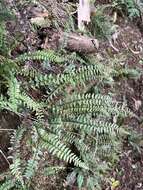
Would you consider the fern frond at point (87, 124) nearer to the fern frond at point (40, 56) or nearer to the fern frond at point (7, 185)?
the fern frond at point (40, 56)

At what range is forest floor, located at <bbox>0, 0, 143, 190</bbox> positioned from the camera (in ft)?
15.8

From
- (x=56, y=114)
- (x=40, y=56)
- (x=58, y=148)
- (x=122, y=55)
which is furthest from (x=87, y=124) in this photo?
(x=122, y=55)

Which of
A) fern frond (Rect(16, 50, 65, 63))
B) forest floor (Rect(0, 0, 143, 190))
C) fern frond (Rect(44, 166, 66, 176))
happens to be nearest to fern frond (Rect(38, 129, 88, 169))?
fern frond (Rect(44, 166, 66, 176))

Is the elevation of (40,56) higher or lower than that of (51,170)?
higher

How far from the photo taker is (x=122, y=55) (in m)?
6.36

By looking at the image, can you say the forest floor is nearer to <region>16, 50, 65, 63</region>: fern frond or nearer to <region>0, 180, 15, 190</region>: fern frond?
<region>16, 50, 65, 63</region>: fern frond

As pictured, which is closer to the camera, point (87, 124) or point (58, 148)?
point (58, 148)

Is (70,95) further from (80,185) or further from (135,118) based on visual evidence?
(135,118)

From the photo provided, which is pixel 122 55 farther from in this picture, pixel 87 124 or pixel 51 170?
pixel 51 170

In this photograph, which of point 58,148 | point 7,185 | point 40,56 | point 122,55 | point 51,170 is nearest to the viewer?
point 7,185

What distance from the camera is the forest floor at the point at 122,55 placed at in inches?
190

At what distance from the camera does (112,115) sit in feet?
18.4

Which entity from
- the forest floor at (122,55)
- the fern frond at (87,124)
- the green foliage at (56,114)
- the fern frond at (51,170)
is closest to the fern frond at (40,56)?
the green foliage at (56,114)

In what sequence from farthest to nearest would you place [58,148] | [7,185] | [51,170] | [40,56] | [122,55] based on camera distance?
[122,55] → [40,56] → [51,170] → [58,148] → [7,185]
